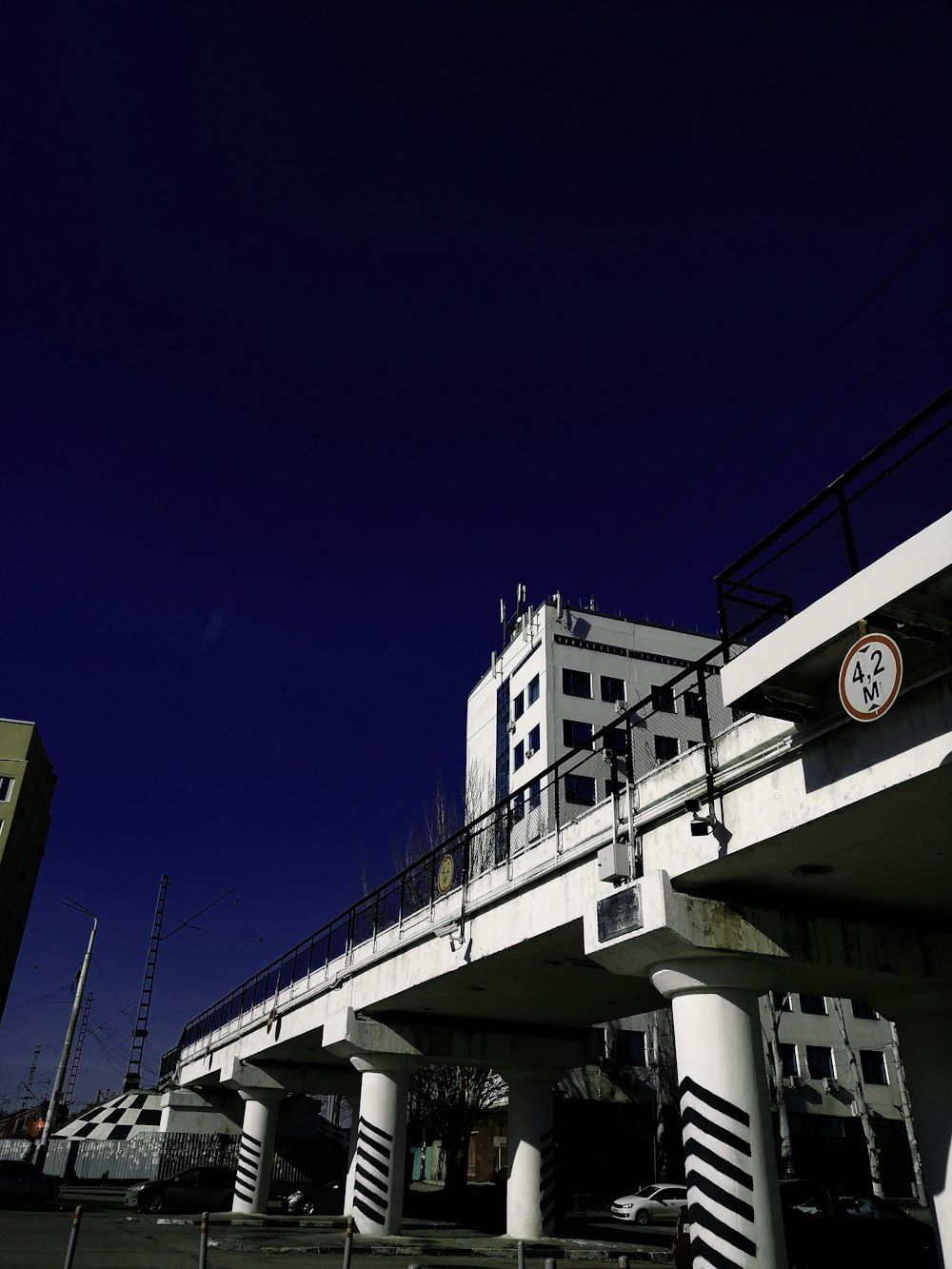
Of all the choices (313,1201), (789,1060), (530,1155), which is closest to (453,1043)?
(530,1155)

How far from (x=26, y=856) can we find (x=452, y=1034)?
5996 centimetres

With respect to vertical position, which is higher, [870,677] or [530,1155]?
[870,677]

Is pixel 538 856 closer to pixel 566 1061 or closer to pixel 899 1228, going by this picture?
pixel 899 1228

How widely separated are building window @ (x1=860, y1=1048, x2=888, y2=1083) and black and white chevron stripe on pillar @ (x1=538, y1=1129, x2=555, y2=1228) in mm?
31737

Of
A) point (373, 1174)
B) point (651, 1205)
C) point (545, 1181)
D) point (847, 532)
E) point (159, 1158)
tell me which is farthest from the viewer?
point (159, 1158)

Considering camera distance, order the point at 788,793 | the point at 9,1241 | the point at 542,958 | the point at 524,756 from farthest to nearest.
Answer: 1. the point at 524,756
2. the point at 9,1241
3. the point at 542,958
4. the point at 788,793

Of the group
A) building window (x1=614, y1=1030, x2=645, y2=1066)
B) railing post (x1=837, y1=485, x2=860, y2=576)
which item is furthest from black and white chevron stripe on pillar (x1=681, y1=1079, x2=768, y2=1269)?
building window (x1=614, y1=1030, x2=645, y2=1066)

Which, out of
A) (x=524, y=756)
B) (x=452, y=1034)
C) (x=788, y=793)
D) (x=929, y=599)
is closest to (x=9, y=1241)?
(x=452, y=1034)

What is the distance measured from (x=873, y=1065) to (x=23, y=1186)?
41518mm

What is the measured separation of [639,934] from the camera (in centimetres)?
1328

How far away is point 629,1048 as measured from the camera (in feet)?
162

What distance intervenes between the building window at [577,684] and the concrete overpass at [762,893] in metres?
36.3

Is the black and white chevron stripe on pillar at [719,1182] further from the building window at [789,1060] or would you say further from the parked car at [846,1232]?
the building window at [789,1060]

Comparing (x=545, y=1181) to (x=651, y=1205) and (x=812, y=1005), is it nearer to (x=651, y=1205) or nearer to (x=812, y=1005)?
(x=651, y=1205)
